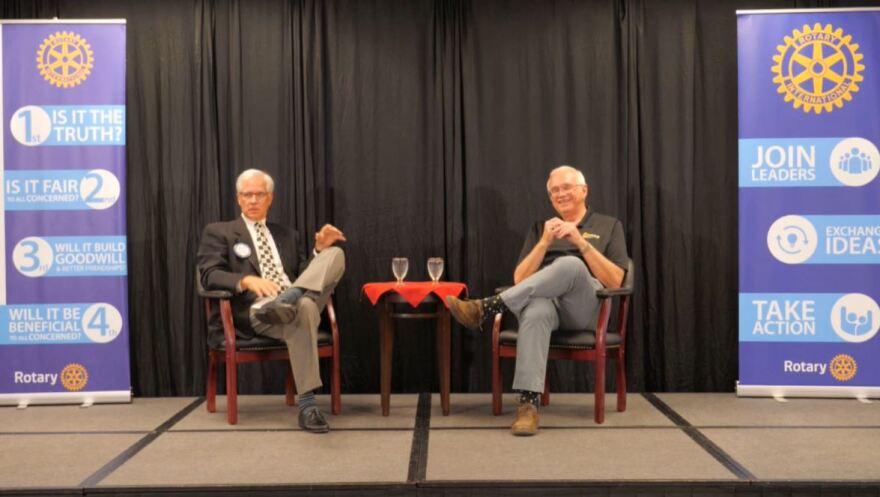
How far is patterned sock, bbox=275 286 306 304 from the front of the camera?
13.8ft

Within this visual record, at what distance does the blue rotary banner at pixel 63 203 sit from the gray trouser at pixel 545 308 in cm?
217

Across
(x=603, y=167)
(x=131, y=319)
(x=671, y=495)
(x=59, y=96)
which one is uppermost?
(x=59, y=96)

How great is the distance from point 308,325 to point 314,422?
0.45m

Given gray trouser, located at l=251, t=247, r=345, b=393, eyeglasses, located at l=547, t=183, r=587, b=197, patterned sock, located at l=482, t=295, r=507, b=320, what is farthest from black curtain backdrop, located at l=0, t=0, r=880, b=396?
patterned sock, located at l=482, t=295, r=507, b=320

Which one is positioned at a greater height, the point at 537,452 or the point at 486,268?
the point at 486,268

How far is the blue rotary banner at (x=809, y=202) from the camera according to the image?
479cm

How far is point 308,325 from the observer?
4230 mm

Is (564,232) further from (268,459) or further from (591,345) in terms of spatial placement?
(268,459)

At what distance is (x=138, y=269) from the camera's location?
5.21 metres

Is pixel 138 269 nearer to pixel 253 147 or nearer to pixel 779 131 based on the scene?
pixel 253 147

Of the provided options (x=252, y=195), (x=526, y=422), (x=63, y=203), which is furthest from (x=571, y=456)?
(x=63, y=203)

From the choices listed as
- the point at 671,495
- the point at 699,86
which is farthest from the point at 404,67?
the point at 671,495

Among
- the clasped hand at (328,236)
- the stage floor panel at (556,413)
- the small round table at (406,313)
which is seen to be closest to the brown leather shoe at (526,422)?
the stage floor panel at (556,413)

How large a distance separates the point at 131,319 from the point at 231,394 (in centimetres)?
125
